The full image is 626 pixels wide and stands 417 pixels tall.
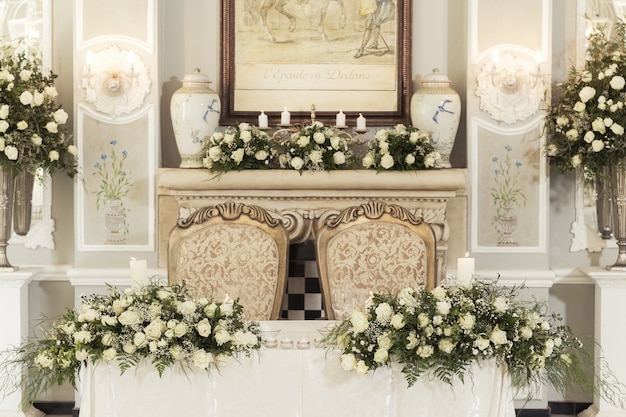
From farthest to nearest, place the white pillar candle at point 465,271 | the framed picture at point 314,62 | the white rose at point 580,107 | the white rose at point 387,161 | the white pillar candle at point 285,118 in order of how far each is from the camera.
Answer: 1. the framed picture at point 314,62
2. the white pillar candle at point 285,118
3. the white rose at point 387,161
4. the white rose at point 580,107
5. the white pillar candle at point 465,271

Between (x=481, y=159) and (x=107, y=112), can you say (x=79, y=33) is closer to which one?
(x=107, y=112)

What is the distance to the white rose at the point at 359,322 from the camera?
3121mm

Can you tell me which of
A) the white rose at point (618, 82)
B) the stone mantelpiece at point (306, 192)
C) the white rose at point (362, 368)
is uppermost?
the white rose at point (618, 82)

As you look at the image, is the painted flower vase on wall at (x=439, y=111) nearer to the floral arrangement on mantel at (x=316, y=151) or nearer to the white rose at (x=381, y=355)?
the floral arrangement on mantel at (x=316, y=151)

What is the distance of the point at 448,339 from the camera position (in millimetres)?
3100

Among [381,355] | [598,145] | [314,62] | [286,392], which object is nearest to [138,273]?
[286,392]

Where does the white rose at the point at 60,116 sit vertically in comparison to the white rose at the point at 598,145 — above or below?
above

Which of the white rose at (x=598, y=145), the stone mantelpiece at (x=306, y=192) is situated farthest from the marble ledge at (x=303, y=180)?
the white rose at (x=598, y=145)

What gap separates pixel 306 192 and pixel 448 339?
2.14 metres

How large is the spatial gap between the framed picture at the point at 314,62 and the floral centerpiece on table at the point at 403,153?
393 millimetres

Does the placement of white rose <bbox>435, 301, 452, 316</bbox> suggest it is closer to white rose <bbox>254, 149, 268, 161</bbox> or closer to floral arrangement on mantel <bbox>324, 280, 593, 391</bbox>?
Result: floral arrangement on mantel <bbox>324, 280, 593, 391</bbox>

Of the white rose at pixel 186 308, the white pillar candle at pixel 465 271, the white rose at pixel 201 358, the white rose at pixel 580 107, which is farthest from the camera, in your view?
the white rose at pixel 580 107

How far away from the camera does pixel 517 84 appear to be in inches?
205

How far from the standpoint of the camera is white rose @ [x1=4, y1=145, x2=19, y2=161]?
15.6ft
